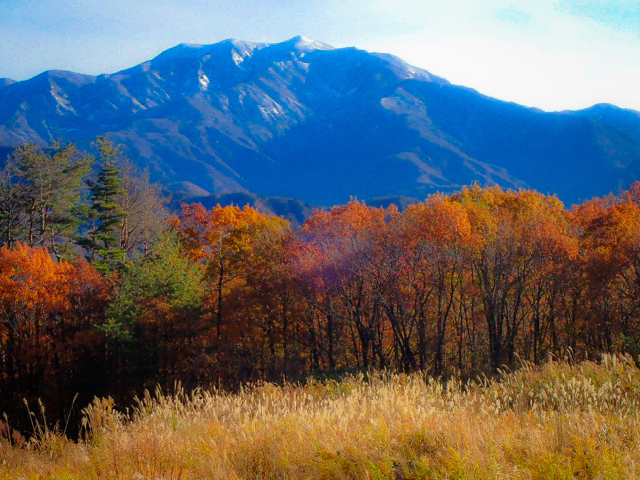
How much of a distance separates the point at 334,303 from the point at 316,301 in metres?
1.07

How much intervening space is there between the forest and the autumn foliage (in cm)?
12

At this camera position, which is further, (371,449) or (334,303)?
(334,303)

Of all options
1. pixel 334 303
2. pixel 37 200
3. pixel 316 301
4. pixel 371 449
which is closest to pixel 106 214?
pixel 37 200

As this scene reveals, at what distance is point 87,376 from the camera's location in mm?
32438

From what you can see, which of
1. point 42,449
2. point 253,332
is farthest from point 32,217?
point 42,449

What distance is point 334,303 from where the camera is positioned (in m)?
26.4


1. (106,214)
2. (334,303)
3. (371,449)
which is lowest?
(334,303)

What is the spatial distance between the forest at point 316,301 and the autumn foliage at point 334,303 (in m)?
0.12

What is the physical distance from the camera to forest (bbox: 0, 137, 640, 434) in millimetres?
23422

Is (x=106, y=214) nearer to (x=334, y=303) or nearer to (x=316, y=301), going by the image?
(x=316, y=301)

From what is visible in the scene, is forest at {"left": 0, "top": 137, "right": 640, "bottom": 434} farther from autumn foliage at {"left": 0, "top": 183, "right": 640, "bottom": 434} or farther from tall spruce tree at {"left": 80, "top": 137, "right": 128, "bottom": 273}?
tall spruce tree at {"left": 80, "top": 137, "right": 128, "bottom": 273}

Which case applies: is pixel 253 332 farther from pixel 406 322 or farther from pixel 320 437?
pixel 320 437

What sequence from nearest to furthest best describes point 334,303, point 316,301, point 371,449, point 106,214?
point 371,449, point 334,303, point 316,301, point 106,214

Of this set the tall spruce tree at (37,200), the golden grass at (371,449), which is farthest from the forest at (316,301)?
the golden grass at (371,449)
